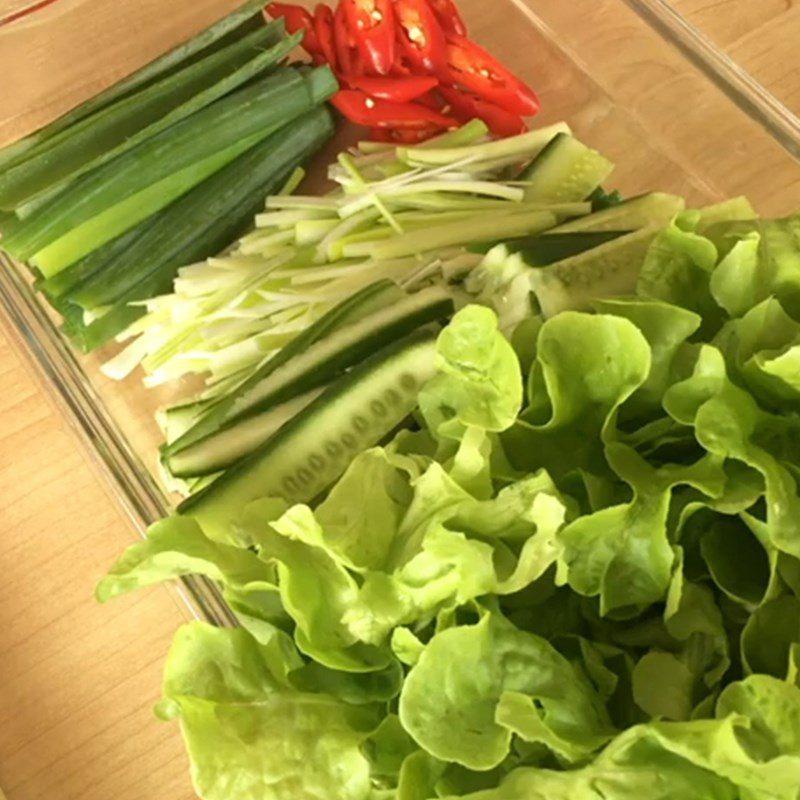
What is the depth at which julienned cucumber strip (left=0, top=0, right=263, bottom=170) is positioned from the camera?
125cm

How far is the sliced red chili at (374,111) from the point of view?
Result: 1.29m

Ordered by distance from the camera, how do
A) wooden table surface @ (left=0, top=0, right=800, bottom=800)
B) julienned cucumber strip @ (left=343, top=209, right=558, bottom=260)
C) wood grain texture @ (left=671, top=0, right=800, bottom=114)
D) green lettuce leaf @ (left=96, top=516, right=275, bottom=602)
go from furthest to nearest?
wood grain texture @ (left=671, top=0, right=800, bottom=114)
julienned cucumber strip @ (left=343, top=209, right=558, bottom=260)
wooden table surface @ (left=0, top=0, right=800, bottom=800)
green lettuce leaf @ (left=96, top=516, right=275, bottom=602)

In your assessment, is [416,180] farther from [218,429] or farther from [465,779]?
[465,779]

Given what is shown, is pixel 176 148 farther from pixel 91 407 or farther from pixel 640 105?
pixel 640 105

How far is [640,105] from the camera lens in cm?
139

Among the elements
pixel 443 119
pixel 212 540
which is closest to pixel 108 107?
pixel 443 119

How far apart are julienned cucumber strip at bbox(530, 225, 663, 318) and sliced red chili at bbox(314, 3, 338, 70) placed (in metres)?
0.44

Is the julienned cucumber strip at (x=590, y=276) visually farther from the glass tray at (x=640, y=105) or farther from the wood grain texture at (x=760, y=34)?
the wood grain texture at (x=760, y=34)

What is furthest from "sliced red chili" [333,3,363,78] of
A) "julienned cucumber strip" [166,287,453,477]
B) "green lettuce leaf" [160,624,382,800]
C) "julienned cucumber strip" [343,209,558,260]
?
"green lettuce leaf" [160,624,382,800]

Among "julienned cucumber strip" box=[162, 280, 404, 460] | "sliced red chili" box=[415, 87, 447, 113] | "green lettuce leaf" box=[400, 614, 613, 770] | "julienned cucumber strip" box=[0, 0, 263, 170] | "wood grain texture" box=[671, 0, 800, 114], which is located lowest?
"wood grain texture" box=[671, 0, 800, 114]

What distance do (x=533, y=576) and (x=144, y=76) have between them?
802mm

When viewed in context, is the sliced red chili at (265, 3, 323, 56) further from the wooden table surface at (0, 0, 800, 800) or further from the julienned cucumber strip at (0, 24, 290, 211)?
the wooden table surface at (0, 0, 800, 800)

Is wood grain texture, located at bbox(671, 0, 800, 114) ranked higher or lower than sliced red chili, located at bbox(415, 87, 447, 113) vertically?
lower

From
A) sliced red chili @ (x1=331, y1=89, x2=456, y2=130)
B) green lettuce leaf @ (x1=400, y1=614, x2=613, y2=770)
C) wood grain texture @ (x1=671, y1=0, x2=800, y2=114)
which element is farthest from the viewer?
wood grain texture @ (x1=671, y1=0, x2=800, y2=114)
